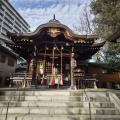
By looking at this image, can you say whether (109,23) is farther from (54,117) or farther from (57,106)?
(54,117)

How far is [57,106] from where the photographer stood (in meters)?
6.01

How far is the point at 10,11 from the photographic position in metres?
61.2

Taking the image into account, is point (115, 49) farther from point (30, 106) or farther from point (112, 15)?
point (30, 106)

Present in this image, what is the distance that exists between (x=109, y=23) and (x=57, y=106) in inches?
538

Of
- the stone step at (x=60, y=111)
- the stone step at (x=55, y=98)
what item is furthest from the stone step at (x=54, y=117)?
the stone step at (x=55, y=98)

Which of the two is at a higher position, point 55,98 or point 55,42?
point 55,42

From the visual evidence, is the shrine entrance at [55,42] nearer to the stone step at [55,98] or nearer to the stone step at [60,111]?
the stone step at [55,98]

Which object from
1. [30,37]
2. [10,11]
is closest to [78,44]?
[30,37]

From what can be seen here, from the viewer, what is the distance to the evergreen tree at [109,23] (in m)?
14.5

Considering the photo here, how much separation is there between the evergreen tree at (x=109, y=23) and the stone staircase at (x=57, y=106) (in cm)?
871

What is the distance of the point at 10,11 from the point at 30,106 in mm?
64227

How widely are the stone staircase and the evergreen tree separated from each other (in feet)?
28.6

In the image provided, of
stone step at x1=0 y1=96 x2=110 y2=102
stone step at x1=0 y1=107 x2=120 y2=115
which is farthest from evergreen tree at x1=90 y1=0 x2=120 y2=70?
stone step at x1=0 y1=107 x2=120 y2=115

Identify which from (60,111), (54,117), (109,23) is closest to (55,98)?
(60,111)
